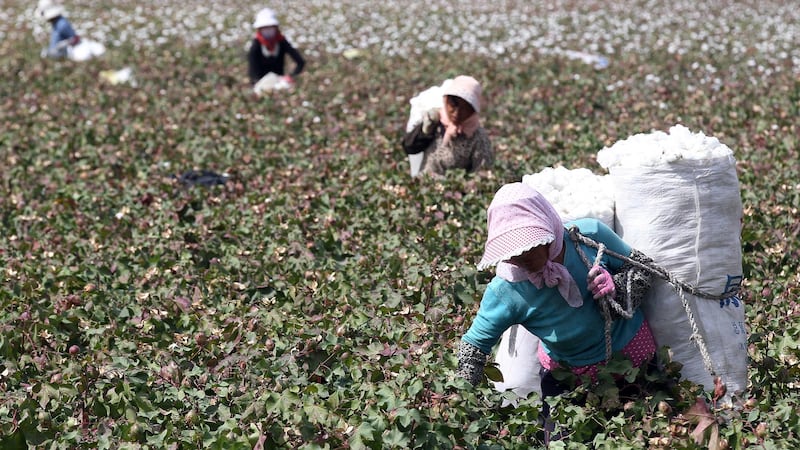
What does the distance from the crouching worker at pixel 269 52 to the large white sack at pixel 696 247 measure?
25.8 feet

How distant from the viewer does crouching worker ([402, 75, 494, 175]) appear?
6.60 meters

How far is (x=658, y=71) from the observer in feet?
37.5

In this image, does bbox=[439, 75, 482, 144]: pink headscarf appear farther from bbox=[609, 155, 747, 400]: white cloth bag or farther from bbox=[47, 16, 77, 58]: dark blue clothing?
bbox=[47, 16, 77, 58]: dark blue clothing

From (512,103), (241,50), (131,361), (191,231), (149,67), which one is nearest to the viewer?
(131,361)

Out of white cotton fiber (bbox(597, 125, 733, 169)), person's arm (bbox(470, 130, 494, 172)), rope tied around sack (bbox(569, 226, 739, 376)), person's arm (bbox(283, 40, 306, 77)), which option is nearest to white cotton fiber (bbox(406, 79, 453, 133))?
person's arm (bbox(470, 130, 494, 172))

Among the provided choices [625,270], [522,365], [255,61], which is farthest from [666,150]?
[255,61]

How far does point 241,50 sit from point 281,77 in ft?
11.4

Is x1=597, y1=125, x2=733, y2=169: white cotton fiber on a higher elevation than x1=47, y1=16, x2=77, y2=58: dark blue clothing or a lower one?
higher

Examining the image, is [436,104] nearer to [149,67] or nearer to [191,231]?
[191,231]

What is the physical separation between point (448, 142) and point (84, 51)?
894 centimetres

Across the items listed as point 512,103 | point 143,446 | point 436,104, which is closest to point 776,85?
point 512,103

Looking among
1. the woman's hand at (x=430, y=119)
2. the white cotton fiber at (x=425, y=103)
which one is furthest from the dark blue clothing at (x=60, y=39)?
the woman's hand at (x=430, y=119)

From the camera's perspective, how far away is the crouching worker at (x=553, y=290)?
336 centimetres

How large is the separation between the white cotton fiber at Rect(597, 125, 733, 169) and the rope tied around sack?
432 mm
